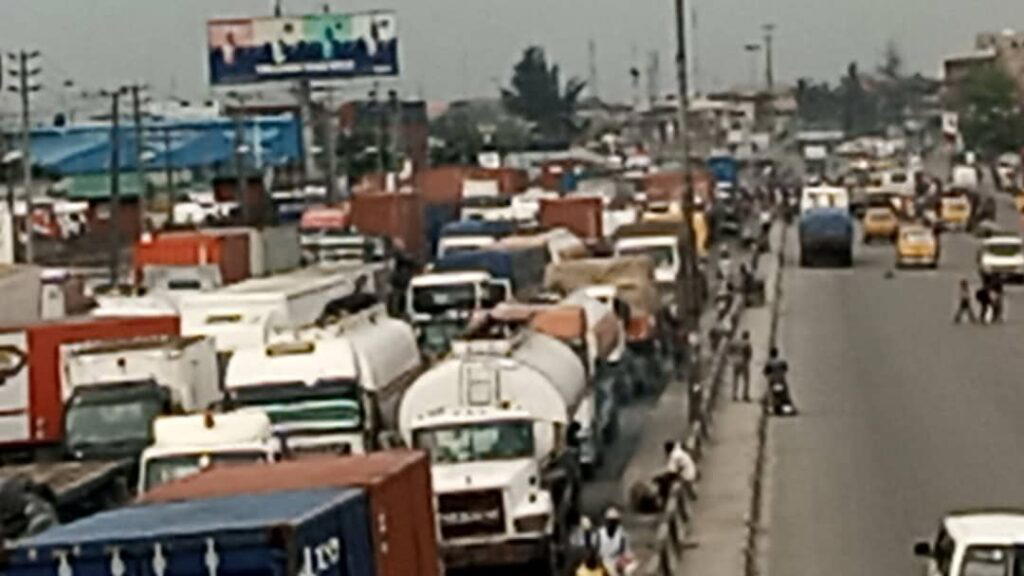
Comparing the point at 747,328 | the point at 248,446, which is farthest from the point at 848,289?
the point at 248,446

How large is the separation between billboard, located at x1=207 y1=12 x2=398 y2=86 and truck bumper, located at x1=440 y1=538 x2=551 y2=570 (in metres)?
69.7

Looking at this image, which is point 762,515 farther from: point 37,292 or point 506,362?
point 37,292

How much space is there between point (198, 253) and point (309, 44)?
139 feet

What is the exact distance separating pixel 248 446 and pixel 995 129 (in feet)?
541

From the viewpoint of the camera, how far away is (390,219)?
72812mm

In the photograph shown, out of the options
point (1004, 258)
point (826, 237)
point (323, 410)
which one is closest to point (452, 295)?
point (323, 410)

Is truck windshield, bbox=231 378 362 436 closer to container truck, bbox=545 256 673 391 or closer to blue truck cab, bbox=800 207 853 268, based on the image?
container truck, bbox=545 256 673 391

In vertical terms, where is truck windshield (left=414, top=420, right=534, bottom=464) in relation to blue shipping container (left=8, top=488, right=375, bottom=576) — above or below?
below

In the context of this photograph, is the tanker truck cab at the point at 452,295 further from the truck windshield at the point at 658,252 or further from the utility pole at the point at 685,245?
the truck windshield at the point at 658,252

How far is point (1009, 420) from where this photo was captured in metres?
41.4

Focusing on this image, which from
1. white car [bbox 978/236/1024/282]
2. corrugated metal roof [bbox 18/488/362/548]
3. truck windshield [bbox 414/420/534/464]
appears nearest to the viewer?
corrugated metal roof [bbox 18/488/362/548]

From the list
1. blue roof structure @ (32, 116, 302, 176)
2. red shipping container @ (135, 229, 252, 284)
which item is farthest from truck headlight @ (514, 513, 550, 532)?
blue roof structure @ (32, 116, 302, 176)

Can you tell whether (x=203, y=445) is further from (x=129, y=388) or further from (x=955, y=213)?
(x=955, y=213)

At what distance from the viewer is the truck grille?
86.0 feet
